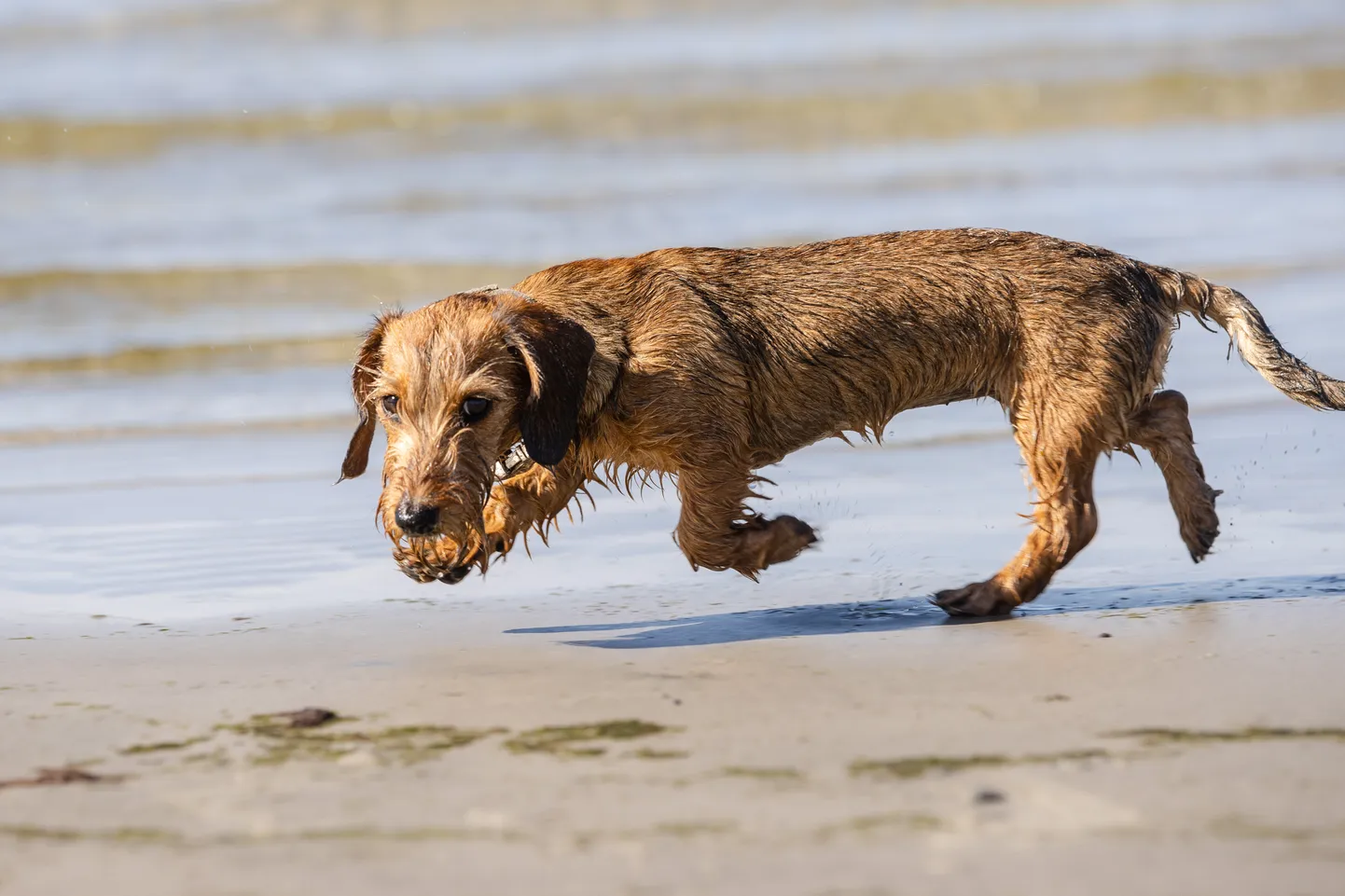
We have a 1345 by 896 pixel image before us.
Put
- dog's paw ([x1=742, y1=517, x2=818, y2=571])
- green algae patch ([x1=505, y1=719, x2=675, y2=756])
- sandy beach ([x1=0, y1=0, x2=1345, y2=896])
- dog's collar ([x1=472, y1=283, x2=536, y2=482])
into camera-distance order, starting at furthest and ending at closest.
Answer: dog's collar ([x1=472, y1=283, x2=536, y2=482])
dog's paw ([x1=742, y1=517, x2=818, y2=571])
green algae patch ([x1=505, y1=719, x2=675, y2=756])
sandy beach ([x1=0, y1=0, x2=1345, y2=896])

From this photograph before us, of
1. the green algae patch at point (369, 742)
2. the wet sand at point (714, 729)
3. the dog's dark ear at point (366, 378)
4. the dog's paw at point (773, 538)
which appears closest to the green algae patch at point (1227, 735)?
the wet sand at point (714, 729)

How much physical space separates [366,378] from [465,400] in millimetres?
524

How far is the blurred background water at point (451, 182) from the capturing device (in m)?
7.34

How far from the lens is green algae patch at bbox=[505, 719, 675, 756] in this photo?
405 cm

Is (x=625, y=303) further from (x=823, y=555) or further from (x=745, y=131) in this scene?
(x=745, y=131)

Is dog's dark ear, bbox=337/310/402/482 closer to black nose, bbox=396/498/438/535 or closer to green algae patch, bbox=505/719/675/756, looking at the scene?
black nose, bbox=396/498/438/535

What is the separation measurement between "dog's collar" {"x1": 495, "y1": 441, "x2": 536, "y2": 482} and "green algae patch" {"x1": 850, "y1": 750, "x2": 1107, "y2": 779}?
205 cm

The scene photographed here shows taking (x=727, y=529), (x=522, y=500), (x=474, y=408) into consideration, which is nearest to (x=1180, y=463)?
(x=727, y=529)

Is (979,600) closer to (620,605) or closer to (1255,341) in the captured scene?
(620,605)

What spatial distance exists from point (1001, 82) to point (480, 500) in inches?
555

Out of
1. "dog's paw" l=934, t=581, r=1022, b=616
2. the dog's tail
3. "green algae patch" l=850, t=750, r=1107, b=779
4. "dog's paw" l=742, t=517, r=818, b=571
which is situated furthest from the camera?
the dog's tail

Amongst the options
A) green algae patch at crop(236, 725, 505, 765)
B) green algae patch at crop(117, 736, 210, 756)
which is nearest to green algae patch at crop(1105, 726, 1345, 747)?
green algae patch at crop(236, 725, 505, 765)

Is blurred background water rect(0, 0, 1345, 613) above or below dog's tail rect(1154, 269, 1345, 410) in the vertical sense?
above

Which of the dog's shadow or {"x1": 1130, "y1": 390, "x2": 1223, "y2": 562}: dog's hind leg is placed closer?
the dog's shadow
